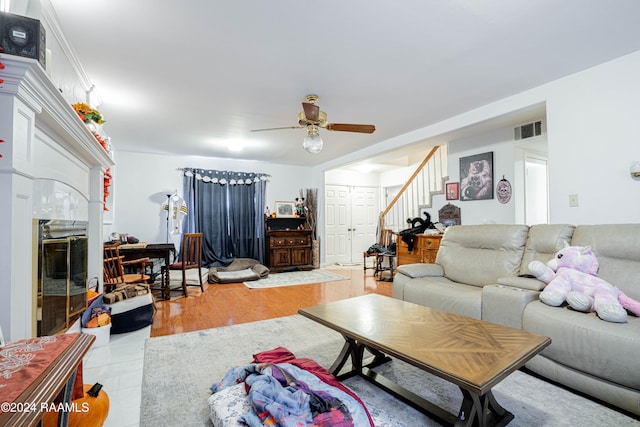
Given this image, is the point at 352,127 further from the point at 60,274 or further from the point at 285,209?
the point at 285,209

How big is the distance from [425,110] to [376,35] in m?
1.65

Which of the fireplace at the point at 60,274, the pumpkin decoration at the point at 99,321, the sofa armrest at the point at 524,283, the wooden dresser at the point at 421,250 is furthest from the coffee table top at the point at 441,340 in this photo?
the wooden dresser at the point at 421,250

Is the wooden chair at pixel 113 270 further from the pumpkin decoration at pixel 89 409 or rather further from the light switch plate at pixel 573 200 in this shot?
the light switch plate at pixel 573 200

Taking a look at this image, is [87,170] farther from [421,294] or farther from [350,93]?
[421,294]

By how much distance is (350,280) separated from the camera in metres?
5.36

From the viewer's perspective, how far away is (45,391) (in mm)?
825

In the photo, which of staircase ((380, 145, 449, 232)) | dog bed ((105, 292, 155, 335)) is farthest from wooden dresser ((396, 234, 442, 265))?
dog bed ((105, 292, 155, 335))

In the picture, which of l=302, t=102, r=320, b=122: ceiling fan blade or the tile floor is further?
l=302, t=102, r=320, b=122: ceiling fan blade

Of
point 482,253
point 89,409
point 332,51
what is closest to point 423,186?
point 482,253

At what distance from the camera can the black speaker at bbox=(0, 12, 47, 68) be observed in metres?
1.30

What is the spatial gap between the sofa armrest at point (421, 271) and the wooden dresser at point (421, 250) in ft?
4.07

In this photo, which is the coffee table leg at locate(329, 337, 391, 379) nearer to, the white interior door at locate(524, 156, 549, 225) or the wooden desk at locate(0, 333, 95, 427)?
the wooden desk at locate(0, 333, 95, 427)

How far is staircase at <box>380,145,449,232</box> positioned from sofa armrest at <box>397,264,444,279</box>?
74.7 inches

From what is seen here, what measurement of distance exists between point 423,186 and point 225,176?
3.97 meters
